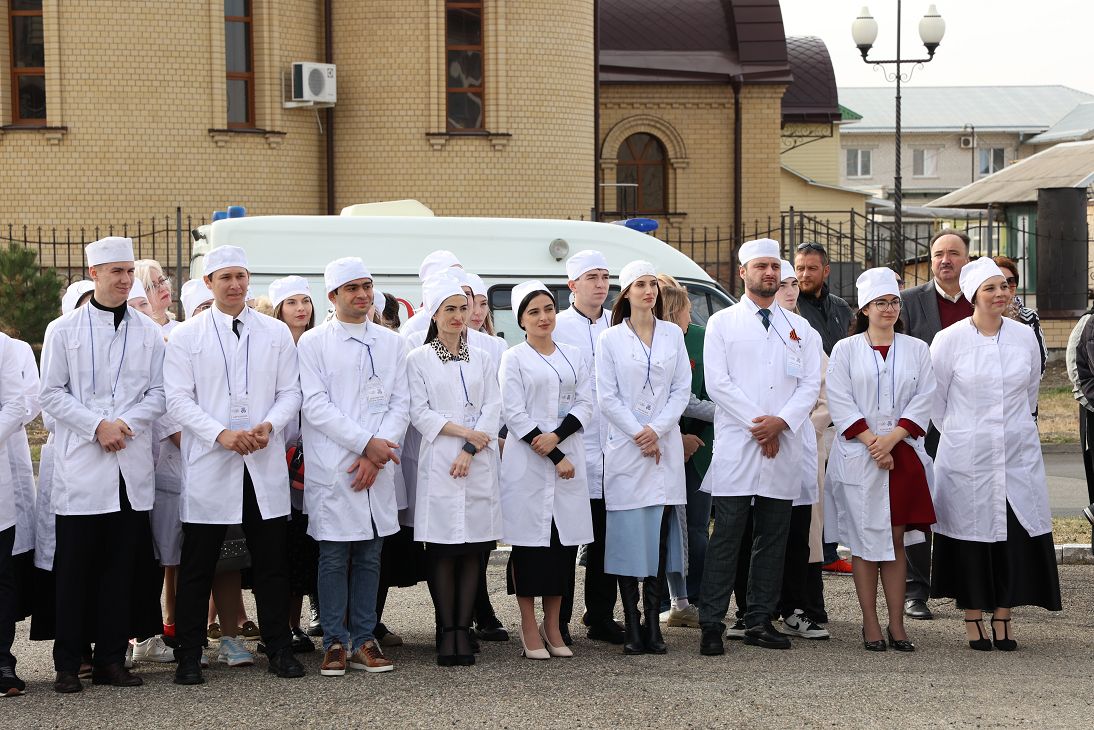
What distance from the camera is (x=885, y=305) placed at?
25.2 feet

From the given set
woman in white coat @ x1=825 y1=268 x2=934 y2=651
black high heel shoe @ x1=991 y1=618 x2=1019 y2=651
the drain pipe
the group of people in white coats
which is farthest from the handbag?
the drain pipe

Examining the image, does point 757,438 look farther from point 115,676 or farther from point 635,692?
point 115,676

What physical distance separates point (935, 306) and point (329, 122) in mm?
14694

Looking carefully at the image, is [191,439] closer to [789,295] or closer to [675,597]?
[675,597]

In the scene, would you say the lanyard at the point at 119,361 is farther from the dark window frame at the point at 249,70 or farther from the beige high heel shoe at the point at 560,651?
the dark window frame at the point at 249,70

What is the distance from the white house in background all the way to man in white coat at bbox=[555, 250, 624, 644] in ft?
254

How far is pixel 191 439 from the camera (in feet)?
23.2

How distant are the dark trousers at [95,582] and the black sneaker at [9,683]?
7.5 inches

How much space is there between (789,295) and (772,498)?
66.7 inches

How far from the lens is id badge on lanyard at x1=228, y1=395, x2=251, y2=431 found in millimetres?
7074

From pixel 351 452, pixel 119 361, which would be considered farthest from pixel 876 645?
pixel 119 361

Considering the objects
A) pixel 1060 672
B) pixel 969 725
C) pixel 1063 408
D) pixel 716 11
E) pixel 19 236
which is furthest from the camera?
pixel 716 11

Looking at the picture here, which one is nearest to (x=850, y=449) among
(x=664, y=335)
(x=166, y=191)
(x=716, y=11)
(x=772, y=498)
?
(x=772, y=498)

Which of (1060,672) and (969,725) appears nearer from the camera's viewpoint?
(969,725)
